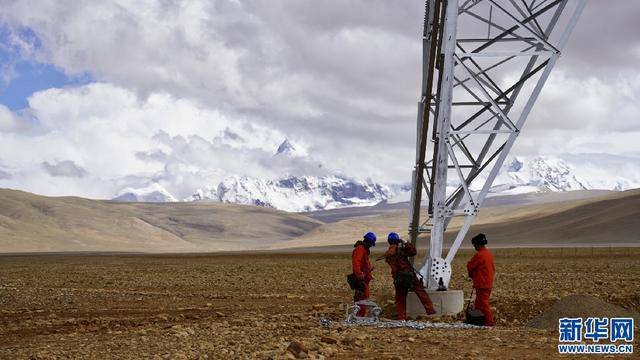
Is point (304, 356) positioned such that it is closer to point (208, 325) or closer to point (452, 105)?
point (208, 325)

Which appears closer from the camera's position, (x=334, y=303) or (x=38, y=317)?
(x=38, y=317)

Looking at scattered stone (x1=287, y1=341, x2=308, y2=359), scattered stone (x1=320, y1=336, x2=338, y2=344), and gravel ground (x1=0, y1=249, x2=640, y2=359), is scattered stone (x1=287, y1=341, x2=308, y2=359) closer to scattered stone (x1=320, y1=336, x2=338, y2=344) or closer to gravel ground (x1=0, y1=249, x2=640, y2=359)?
gravel ground (x1=0, y1=249, x2=640, y2=359)

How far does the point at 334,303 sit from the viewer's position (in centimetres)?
2111

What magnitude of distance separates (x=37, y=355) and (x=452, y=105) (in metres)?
8.68

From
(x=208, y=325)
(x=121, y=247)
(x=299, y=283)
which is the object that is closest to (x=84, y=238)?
(x=121, y=247)

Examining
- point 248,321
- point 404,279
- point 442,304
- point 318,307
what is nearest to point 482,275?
point 404,279

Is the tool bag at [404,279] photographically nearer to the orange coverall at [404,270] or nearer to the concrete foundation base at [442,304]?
the orange coverall at [404,270]

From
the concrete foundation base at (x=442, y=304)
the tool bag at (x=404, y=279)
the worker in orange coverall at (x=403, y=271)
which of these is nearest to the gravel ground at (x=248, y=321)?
the concrete foundation base at (x=442, y=304)

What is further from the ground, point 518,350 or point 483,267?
point 483,267

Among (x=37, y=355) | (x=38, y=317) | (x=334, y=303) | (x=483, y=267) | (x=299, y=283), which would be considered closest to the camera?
(x=37, y=355)

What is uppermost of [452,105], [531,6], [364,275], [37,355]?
[531,6]

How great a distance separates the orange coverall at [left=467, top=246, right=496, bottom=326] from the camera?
46.8 ft

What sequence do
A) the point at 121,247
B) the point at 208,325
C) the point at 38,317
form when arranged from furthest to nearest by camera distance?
1. the point at 121,247
2. the point at 38,317
3. the point at 208,325

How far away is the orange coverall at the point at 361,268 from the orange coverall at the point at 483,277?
7.06ft
